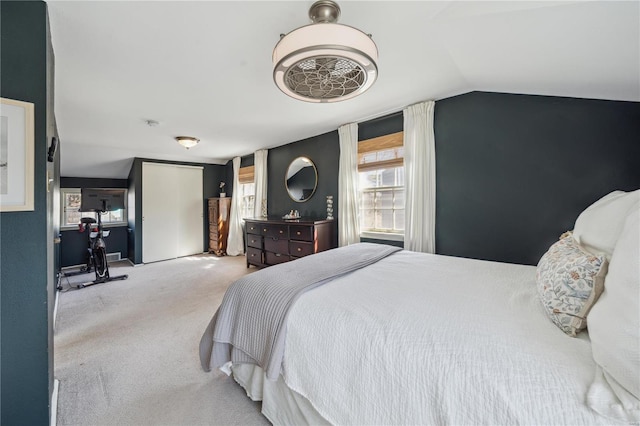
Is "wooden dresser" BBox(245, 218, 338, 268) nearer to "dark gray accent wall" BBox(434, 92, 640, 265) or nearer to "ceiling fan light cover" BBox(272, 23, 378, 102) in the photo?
"dark gray accent wall" BBox(434, 92, 640, 265)

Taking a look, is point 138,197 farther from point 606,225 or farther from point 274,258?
point 606,225

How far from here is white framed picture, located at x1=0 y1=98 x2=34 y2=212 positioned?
3.83ft

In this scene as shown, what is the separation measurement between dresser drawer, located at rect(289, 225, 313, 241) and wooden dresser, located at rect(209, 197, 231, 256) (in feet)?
9.39

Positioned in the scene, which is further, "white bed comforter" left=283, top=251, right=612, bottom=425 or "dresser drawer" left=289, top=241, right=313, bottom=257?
"dresser drawer" left=289, top=241, right=313, bottom=257

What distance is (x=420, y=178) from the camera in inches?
115

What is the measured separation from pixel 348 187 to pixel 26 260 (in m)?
3.05

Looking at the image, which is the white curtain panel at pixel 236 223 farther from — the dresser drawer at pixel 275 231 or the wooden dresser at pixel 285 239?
the dresser drawer at pixel 275 231

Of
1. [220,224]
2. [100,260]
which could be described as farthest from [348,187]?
[100,260]

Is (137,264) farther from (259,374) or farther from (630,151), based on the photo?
(630,151)

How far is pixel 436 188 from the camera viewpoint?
2.89m

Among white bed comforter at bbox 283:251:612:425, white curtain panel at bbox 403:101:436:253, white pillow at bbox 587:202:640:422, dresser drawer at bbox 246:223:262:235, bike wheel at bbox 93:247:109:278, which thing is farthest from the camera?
dresser drawer at bbox 246:223:262:235

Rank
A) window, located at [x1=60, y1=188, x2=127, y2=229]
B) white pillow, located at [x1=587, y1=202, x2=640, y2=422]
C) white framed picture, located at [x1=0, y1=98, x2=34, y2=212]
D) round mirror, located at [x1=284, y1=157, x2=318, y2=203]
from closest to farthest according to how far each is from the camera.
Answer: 1. white pillow, located at [x1=587, y1=202, x2=640, y2=422]
2. white framed picture, located at [x1=0, y1=98, x2=34, y2=212]
3. round mirror, located at [x1=284, y1=157, x2=318, y2=203]
4. window, located at [x1=60, y1=188, x2=127, y2=229]

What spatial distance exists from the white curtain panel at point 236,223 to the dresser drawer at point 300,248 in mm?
2441

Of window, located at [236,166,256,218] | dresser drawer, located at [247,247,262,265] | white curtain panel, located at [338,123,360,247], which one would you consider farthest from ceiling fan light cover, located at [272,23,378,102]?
window, located at [236,166,256,218]
